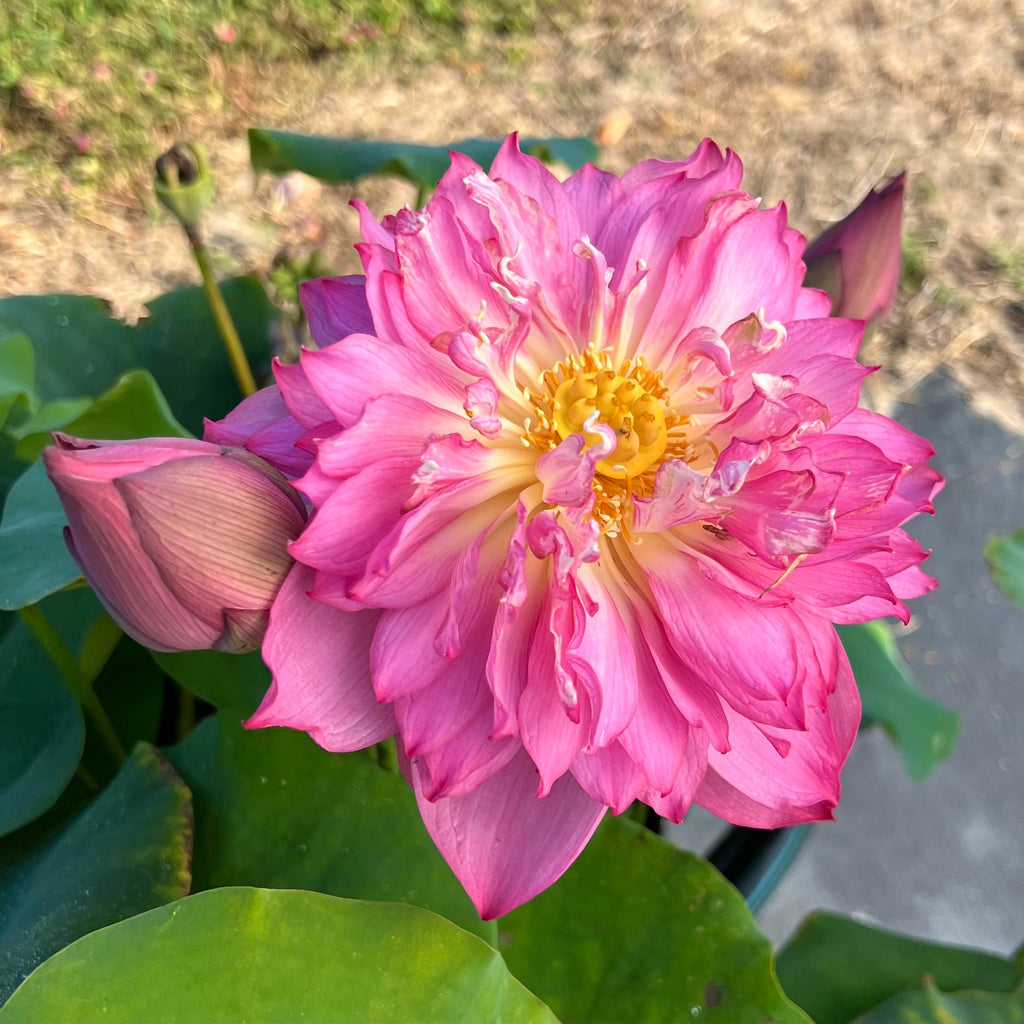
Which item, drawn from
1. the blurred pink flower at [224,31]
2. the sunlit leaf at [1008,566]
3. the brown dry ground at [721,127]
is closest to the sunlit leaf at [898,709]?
the sunlit leaf at [1008,566]

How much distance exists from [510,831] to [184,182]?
36cm

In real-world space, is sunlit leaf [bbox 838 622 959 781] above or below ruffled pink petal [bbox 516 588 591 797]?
below

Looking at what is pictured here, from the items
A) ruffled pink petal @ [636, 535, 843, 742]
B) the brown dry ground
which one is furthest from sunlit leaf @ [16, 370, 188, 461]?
the brown dry ground

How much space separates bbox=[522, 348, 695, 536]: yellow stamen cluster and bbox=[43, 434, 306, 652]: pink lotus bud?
11 centimetres

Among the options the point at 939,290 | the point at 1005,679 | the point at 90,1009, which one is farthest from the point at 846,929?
the point at 939,290

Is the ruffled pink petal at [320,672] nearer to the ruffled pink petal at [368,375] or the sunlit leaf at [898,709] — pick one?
the ruffled pink petal at [368,375]

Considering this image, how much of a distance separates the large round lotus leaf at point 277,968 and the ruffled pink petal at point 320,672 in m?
0.06

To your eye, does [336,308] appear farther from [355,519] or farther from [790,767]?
[790,767]

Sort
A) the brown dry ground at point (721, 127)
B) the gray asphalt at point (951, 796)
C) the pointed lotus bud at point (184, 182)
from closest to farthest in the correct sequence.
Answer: the pointed lotus bud at point (184, 182)
the gray asphalt at point (951, 796)
the brown dry ground at point (721, 127)

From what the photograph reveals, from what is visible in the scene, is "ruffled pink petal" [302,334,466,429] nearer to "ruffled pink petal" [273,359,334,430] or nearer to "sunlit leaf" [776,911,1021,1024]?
"ruffled pink petal" [273,359,334,430]

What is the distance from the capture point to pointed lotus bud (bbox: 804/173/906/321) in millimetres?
403

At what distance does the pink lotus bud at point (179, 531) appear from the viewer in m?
0.26

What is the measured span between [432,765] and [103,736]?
0.24 m

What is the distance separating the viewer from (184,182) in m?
0.47
